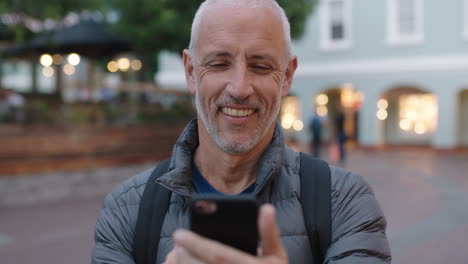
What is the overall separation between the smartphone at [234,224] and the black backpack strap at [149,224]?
1.71ft

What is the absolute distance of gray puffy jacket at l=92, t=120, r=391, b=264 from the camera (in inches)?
59.4

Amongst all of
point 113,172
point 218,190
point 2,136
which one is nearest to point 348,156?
point 113,172

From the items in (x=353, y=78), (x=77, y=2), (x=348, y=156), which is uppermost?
(x=77, y=2)

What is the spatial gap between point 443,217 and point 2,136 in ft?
27.1

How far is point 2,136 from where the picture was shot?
9.82 m

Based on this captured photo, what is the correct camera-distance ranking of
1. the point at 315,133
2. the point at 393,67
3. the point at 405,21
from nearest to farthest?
1. the point at 315,133
2. the point at 405,21
3. the point at 393,67

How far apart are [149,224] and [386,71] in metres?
21.7

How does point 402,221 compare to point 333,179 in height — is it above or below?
below

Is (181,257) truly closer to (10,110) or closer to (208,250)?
(208,250)

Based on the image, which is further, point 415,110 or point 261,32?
point 415,110

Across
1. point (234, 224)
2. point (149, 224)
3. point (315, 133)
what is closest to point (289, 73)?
point (149, 224)

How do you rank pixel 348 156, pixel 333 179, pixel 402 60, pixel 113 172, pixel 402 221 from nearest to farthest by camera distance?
1. pixel 333 179
2. pixel 402 221
3. pixel 113 172
4. pixel 348 156
5. pixel 402 60

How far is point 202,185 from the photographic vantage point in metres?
1.75

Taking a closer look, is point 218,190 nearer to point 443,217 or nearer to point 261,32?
point 261,32
